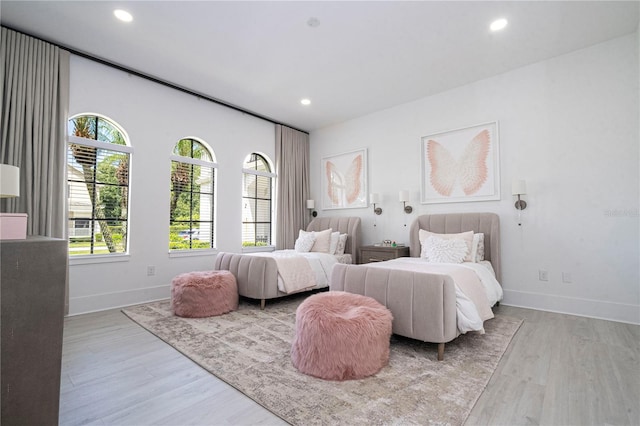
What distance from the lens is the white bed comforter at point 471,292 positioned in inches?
93.3

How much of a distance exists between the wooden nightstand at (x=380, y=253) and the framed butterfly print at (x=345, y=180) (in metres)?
1.01

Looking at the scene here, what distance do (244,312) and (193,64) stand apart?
9.97ft

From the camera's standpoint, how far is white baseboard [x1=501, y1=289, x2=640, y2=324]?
3.12 metres

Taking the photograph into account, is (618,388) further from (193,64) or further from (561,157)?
(193,64)

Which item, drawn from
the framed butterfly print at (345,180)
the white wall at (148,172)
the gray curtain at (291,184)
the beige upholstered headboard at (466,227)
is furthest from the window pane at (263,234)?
the beige upholstered headboard at (466,227)

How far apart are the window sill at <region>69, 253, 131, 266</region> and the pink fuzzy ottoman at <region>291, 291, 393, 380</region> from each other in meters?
2.84

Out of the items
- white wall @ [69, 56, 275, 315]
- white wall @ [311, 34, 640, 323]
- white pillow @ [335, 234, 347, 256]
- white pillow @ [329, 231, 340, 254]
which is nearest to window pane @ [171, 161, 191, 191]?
white wall @ [69, 56, 275, 315]

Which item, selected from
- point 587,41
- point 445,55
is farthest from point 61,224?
point 587,41

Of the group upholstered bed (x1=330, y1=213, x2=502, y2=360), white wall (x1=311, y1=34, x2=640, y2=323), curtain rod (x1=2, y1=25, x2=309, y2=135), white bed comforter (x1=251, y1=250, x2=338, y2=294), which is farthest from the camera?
white bed comforter (x1=251, y1=250, x2=338, y2=294)

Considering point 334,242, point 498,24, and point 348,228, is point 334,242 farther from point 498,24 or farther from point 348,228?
point 498,24

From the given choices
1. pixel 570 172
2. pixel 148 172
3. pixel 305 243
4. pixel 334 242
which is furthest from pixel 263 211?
pixel 570 172

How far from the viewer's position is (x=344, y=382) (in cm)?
194

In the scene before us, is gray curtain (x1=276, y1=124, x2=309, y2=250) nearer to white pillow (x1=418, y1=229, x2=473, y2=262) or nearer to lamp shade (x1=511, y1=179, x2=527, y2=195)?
white pillow (x1=418, y1=229, x2=473, y2=262)

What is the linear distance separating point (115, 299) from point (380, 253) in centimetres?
347
